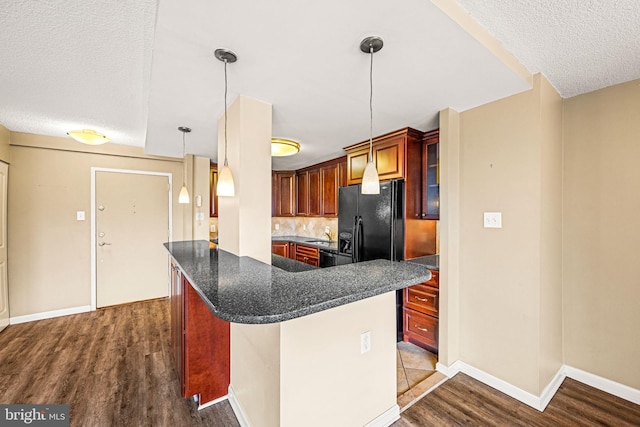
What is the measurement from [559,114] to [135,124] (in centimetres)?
396

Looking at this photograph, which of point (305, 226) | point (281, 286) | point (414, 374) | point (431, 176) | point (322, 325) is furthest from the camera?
point (305, 226)

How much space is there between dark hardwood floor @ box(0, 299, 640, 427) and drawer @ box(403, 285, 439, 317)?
22.2 inches

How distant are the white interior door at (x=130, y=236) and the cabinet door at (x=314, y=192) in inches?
88.1

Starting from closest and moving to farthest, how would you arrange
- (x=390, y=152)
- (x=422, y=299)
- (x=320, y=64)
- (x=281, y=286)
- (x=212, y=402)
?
(x=281, y=286)
(x=320, y=64)
(x=212, y=402)
(x=422, y=299)
(x=390, y=152)

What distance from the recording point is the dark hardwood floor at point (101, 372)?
1.80 m

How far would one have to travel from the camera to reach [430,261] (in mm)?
2602

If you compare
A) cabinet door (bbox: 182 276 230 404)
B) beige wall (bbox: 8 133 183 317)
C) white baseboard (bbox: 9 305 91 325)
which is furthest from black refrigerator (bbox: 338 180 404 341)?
white baseboard (bbox: 9 305 91 325)

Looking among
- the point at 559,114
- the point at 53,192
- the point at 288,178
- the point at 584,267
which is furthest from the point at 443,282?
the point at 53,192

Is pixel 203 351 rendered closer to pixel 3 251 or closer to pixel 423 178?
pixel 423 178

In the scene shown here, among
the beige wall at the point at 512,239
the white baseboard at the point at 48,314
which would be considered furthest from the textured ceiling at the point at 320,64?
the white baseboard at the point at 48,314

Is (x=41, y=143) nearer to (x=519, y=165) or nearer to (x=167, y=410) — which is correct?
(x=167, y=410)

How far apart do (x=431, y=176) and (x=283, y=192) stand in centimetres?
290

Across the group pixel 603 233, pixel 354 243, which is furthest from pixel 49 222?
pixel 603 233

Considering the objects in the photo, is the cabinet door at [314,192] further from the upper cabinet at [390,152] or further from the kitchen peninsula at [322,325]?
the kitchen peninsula at [322,325]
